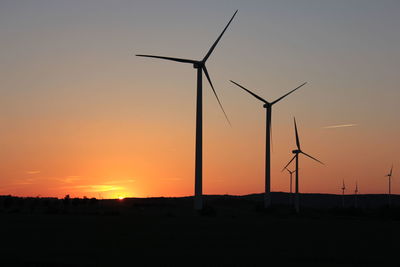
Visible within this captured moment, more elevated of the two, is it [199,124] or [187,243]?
[199,124]

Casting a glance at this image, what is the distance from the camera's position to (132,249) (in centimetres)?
4341

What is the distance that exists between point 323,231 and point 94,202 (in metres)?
70.0

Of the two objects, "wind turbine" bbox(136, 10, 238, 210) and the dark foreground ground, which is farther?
"wind turbine" bbox(136, 10, 238, 210)

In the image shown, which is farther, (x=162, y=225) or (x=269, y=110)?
(x=269, y=110)

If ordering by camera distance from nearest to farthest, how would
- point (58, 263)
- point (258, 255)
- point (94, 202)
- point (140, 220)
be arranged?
point (58, 263) → point (258, 255) → point (140, 220) → point (94, 202)

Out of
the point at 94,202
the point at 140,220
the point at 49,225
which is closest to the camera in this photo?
the point at 49,225

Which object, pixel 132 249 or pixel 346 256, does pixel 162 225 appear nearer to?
pixel 132 249


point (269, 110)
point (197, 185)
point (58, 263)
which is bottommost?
point (58, 263)

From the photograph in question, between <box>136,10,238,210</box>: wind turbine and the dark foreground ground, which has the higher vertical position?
<box>136,10,238,210</box>: wind turbine

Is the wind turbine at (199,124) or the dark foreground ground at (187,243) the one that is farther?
the wind turbine at (199,124)

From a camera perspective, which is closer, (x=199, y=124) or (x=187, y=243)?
(x=187, y=243)

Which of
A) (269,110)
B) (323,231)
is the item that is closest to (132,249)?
(323,231)

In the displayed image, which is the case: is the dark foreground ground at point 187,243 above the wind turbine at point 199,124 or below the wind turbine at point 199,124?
below

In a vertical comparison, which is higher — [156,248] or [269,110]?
[269,110]
